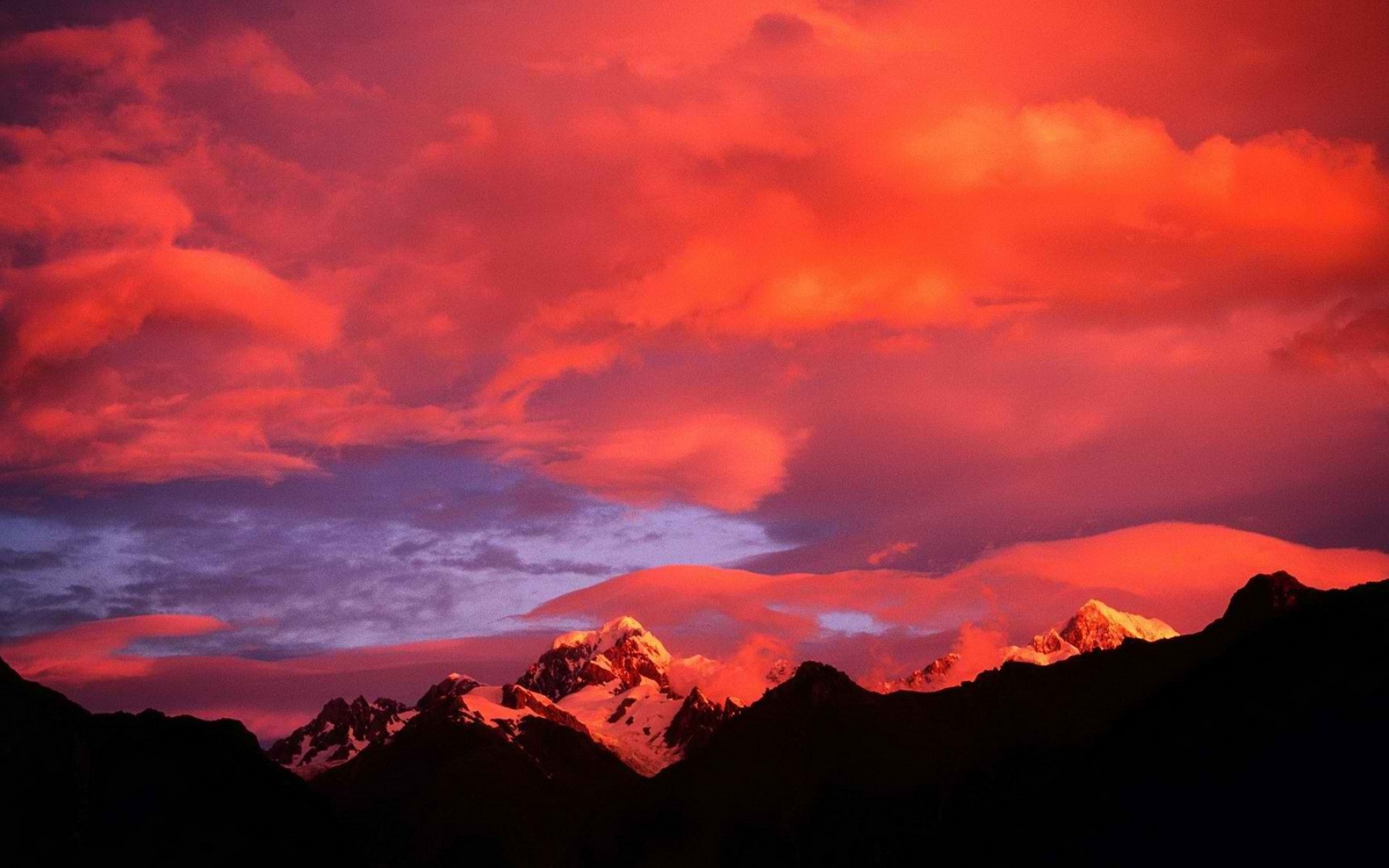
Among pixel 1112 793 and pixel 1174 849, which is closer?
pixel 1174 849

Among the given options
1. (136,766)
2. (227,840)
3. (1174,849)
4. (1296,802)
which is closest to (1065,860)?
(1174,849)

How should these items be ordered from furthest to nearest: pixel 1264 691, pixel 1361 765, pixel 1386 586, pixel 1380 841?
pixel 1386 586 < pixel 1264 691 < pixel 1361 765 < pixel 1380 841

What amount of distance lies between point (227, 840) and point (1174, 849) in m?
125

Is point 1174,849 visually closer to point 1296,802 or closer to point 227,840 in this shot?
point 1296,802

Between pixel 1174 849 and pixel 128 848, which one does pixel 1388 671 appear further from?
pixel 128 848

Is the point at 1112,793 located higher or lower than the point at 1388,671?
lower

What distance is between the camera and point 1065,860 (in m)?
185

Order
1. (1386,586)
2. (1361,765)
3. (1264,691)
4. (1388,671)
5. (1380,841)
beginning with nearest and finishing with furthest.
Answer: (1380,841) → (1361,765) → (1388,671) → (1264,691) → (1386,586)

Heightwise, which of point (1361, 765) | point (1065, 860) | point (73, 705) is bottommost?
point (1065, 860)

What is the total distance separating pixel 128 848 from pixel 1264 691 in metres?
146

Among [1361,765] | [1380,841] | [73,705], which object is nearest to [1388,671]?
[1361,765]

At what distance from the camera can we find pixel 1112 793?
7426 inches

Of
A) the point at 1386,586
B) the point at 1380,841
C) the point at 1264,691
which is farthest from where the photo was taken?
the point at 1386,586

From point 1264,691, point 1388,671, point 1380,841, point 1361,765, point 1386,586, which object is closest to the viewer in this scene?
point 1380,841
